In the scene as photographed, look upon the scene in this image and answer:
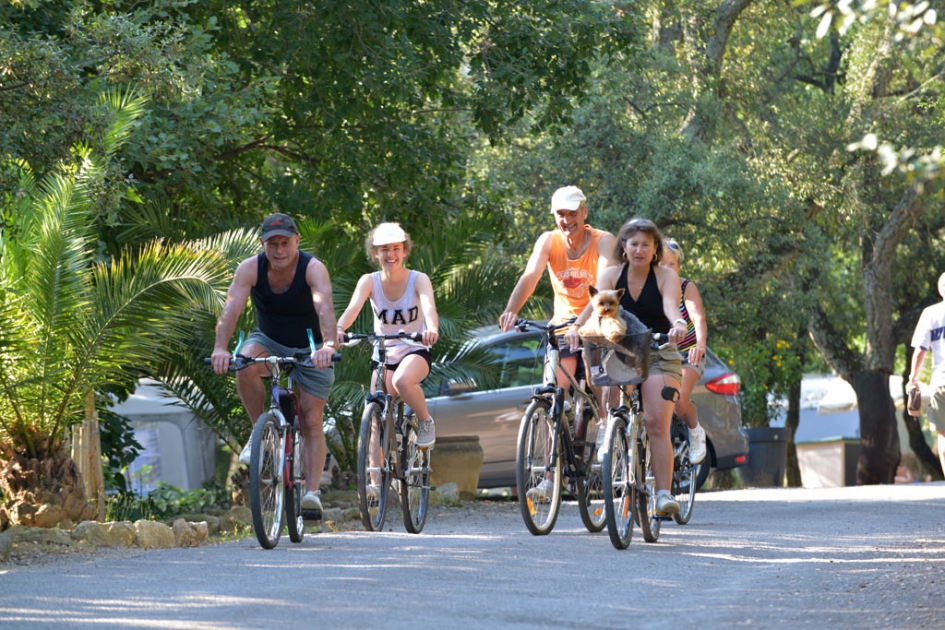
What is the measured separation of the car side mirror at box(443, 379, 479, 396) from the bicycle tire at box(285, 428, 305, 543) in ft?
16.8

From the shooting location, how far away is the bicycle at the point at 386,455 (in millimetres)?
8883

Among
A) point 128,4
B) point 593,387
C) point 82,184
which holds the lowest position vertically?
point 593,387

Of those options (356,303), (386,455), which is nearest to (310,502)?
(386,455)

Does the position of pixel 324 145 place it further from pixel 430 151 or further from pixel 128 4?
pixel 128 4

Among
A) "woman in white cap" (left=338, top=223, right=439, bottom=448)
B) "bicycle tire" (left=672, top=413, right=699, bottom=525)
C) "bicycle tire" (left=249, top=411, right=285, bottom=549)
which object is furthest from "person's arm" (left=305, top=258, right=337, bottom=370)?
"bicycle tire" (left=672, top=413, right=699, bottom=525)

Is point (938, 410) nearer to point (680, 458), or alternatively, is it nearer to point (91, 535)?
point (680, 458)

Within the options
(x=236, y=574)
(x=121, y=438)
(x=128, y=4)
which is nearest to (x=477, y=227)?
(x=128, y=4)

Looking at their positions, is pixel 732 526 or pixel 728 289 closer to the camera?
pixel 732 526

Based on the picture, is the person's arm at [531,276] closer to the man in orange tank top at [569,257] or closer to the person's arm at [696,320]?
the man in orange tank top at [569,257]

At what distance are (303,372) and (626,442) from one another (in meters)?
1.93

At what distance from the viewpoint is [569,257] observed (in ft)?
30.2

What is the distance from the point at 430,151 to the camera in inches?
622

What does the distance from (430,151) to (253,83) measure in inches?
93.4

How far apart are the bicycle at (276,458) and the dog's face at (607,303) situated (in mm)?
1490
